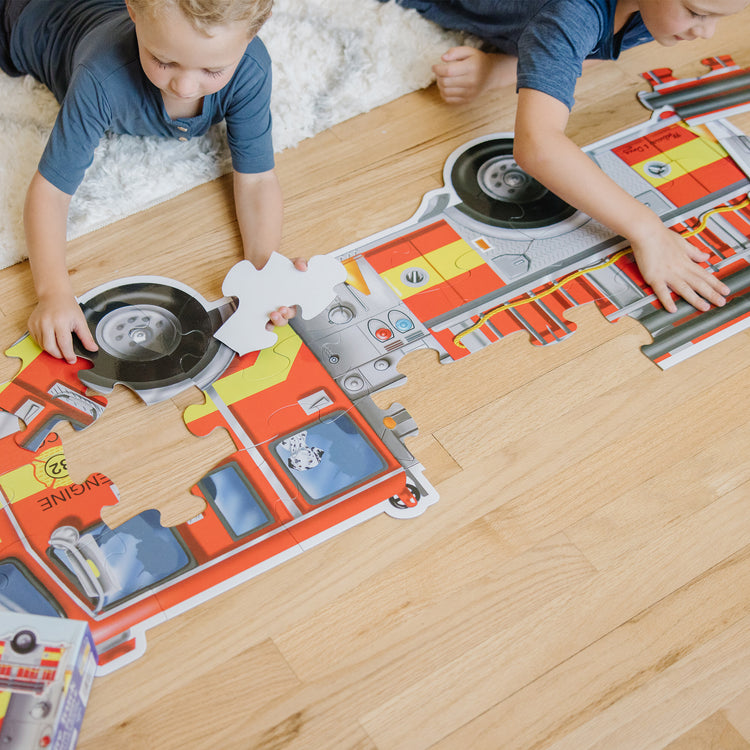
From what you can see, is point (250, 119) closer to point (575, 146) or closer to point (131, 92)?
point (131, 92)

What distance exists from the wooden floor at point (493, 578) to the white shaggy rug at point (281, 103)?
6cm

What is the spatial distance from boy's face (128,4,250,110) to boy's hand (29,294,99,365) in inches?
11.5

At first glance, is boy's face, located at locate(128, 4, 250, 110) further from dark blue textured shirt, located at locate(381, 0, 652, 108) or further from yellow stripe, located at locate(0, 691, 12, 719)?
yellow stripe, located at locate(0, 691, 12, 719)

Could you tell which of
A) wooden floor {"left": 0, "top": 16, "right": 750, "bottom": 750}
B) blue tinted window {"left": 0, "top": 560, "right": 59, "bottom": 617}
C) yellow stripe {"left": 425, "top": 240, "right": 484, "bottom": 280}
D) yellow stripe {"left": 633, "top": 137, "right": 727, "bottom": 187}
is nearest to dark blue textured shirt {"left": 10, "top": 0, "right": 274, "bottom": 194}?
wooden floor {"left": 0, "top": 16, "right": 750, "bottom": 750}

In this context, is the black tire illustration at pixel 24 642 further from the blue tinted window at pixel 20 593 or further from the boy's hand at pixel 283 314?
the boy's hand at pixel 283 314

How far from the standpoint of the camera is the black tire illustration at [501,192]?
1.17m

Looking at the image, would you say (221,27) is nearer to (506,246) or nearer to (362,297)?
(362,297)

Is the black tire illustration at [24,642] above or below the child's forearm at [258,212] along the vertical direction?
below

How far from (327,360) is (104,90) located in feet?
1.43

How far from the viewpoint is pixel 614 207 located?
1111mm

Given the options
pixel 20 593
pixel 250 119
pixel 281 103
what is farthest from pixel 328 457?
pixel 281 103

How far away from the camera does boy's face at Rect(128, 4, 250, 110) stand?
2.77 ft

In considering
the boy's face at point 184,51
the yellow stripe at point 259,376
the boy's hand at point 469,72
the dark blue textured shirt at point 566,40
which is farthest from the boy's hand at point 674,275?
the boy's face at point 184,51

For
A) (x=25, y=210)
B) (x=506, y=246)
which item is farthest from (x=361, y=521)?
(x=25, y=210)
